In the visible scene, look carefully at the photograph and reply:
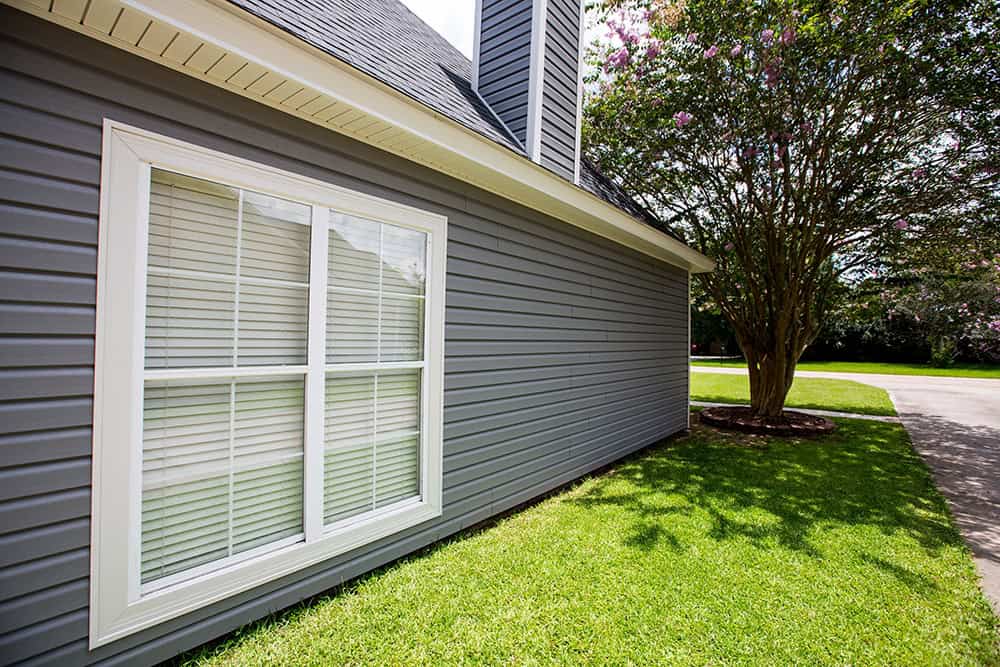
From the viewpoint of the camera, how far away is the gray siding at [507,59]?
Result: 4352 millimetres

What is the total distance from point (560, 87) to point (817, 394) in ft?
39.2

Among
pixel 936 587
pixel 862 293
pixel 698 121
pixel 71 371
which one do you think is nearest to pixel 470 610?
pixel 71 371

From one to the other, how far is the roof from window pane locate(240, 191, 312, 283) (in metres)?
0.78

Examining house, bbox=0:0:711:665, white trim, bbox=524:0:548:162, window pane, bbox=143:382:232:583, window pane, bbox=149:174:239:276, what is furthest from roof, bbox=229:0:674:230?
window pane, bbox=143:382:232:583

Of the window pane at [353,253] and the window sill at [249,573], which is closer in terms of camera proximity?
the window sill at [249,573]

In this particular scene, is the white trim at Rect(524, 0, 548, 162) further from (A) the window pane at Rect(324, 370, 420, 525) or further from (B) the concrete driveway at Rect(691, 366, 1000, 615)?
(B) the concrete driveway at Rect(691, 366, 1000, 615)

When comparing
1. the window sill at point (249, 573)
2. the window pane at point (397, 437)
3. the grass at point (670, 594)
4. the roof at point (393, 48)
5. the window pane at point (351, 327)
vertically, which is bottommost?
the grass at point (670, 594)

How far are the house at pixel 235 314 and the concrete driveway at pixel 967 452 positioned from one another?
3.46 metres

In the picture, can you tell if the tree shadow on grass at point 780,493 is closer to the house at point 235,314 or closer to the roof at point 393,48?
the house at point 235,314

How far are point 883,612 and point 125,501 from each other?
3.75 meters

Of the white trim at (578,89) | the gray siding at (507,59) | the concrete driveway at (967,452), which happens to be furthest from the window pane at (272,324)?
the concrete driveway at (967,452)

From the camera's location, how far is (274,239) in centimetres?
240

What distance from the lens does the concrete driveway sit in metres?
3.47

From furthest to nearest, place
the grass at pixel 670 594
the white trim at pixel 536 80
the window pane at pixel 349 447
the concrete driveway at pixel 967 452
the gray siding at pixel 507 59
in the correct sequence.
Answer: the gray siding at pixel 507 59, the white trim at pixel 536 80, the concrete driveway at pixel 967 452, the window pane at pixel 349 447, the grass at pixel 670 594
